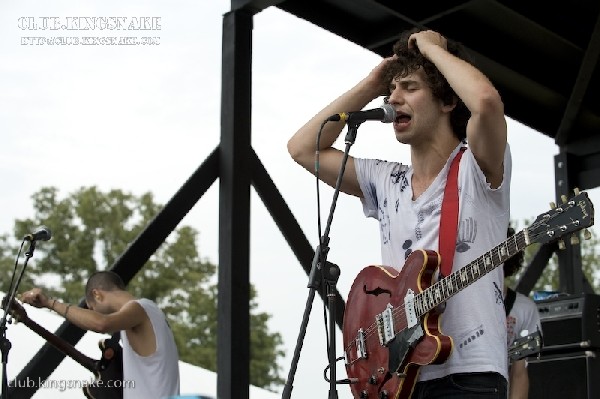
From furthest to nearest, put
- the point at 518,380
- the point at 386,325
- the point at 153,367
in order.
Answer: the point at 153,367
the point at 518,380
the point at 386,325

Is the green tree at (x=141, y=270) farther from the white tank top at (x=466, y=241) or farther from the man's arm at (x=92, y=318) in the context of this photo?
the white tank top at (x=466, y=241)

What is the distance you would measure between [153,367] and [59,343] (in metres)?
0.54

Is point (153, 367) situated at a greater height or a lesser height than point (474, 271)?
greater

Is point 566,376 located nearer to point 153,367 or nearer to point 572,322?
point 572,322

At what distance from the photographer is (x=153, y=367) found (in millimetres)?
5332

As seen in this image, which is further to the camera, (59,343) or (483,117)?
(59,343)

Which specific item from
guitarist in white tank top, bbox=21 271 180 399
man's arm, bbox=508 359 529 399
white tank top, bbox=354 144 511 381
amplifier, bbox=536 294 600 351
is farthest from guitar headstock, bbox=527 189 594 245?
amplifier, bbox=536 294 600 351

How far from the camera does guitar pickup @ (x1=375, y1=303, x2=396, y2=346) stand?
279cm

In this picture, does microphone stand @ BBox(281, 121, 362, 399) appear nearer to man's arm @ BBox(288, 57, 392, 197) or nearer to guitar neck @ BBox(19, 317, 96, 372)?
man's arm @ BBox(288, 57, 392, 197)

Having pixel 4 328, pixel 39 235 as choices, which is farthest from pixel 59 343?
pixel 39 235

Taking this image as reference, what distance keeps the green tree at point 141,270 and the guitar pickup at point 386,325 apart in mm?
21660

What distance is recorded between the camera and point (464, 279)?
2.60m
